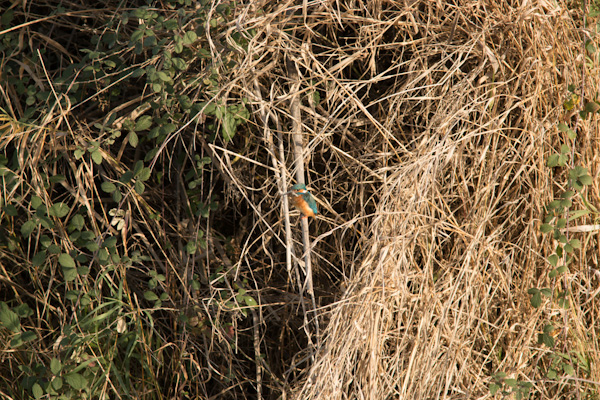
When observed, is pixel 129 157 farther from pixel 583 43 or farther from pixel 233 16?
pixel 583 43

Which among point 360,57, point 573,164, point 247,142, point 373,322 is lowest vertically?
point 373,322

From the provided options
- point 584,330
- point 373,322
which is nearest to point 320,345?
point 373,322

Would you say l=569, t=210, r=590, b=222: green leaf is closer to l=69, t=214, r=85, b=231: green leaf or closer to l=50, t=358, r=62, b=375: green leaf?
l=69, t=214, r=85, b=231: green leaf

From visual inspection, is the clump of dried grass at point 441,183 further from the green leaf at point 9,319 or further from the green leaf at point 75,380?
the green leaf at point 9,319

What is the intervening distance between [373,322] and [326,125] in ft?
2.28

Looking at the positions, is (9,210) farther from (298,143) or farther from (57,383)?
(298,143)

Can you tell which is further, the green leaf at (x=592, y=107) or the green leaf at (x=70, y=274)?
the green leaf at (x=592, y=107)

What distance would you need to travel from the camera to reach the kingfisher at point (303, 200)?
1984 mm

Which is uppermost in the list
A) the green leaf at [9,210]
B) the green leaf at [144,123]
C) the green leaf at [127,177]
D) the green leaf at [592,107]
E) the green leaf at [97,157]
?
the green leaf at [144,123]

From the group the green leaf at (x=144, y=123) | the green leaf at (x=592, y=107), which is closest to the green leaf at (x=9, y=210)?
the green leaf at (x=144, y=123)

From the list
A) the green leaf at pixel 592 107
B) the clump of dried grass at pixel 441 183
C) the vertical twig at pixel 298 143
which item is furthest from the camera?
the green leaf at pixel 592 107

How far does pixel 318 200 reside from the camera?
2.21m

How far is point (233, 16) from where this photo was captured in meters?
2.07

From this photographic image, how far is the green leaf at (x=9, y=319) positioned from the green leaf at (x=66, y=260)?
280 millimetres
